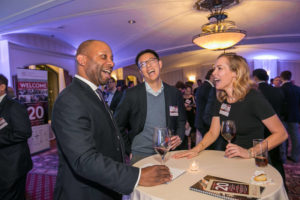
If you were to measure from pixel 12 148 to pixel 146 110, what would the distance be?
136cm

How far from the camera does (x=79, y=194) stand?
3.72ft

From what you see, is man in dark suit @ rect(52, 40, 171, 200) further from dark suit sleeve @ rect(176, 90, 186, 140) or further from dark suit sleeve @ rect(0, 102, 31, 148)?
dark suit sleeve @ rect(0, 102, 31, 148)

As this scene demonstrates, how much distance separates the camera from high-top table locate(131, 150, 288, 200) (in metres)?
0.95

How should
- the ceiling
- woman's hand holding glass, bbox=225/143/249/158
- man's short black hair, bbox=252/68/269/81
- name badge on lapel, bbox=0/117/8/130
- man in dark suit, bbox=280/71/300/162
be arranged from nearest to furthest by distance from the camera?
woman's hand holding glass, bbox=225/143/249/158 → name badge on lapel, bbox=0/117/8/130 → man's short black hair, bbox=252/68/269/81 → man in dark suit, bbox=280/71/300/162 → the ceiling

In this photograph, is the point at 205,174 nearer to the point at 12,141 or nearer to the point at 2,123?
the point at 12,141

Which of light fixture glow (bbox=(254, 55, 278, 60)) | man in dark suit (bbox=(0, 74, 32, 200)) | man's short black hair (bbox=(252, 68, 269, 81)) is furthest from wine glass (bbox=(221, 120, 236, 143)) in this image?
light fixture glow (bbox=(254, 55, 278, 60))

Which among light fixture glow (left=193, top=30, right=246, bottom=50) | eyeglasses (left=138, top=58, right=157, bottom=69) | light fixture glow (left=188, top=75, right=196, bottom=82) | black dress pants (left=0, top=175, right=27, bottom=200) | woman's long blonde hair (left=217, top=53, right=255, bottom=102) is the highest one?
light fixture glow (left=193, top=30, right=246, bottom=50)

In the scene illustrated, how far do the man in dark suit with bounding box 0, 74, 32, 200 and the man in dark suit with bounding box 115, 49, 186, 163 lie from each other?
95 centimetres

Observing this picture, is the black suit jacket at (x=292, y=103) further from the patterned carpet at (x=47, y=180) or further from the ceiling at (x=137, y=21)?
the ceiling at (x=137, y=21)

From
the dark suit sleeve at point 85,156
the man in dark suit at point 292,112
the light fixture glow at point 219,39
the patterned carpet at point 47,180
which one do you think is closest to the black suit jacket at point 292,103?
the man in dark suit at point 292,112

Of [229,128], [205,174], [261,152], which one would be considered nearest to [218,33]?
[229,128]

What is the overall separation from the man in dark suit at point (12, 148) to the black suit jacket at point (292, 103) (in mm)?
4275

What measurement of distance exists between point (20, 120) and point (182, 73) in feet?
44.9

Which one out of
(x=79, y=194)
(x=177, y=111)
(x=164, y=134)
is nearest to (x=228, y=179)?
(x=164, y=134)
